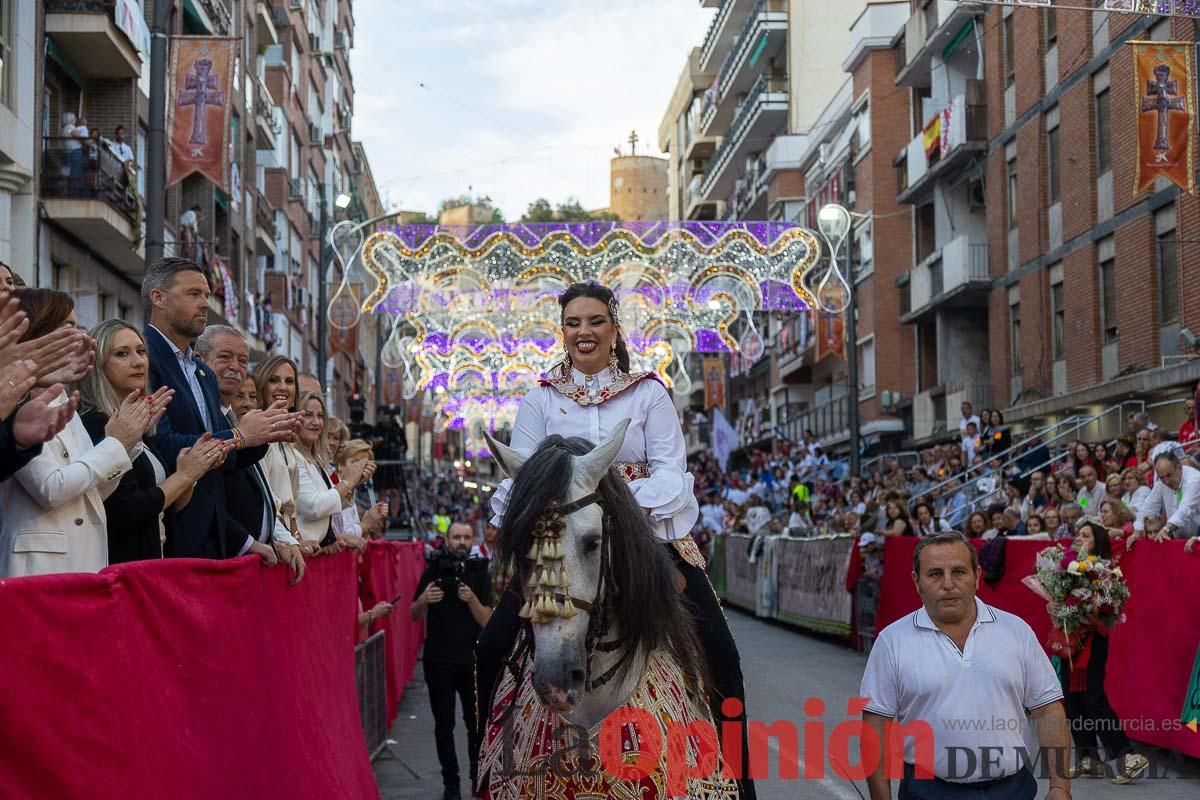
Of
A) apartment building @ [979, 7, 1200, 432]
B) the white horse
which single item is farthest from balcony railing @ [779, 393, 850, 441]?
the white horse

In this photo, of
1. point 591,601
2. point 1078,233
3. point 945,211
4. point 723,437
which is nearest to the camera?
point 591,601

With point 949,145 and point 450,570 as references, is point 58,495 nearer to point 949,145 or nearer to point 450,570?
point 450,570

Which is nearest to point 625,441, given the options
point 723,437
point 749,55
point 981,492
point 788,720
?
point 788,720

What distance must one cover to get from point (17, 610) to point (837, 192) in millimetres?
47407

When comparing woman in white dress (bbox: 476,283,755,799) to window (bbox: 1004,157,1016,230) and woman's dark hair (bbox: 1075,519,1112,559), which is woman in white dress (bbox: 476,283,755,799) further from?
window (bbox: 1004,157,1016,230)

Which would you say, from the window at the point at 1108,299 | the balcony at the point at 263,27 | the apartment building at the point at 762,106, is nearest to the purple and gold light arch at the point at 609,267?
the window at the point at 1108,299

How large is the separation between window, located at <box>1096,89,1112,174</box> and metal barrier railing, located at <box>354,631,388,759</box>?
20523mm

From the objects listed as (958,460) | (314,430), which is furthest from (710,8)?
(314,430)

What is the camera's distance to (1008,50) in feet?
113

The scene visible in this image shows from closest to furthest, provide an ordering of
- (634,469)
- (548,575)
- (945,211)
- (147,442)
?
1. (548,575)
2. (634,469)
3. (147,442)
4. (945,211)

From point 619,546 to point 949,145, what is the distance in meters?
33.5

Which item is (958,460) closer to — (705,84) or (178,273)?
(178,273)

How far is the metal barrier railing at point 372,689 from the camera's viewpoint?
1026 centimetres

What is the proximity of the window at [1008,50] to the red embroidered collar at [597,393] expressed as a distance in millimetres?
30311
